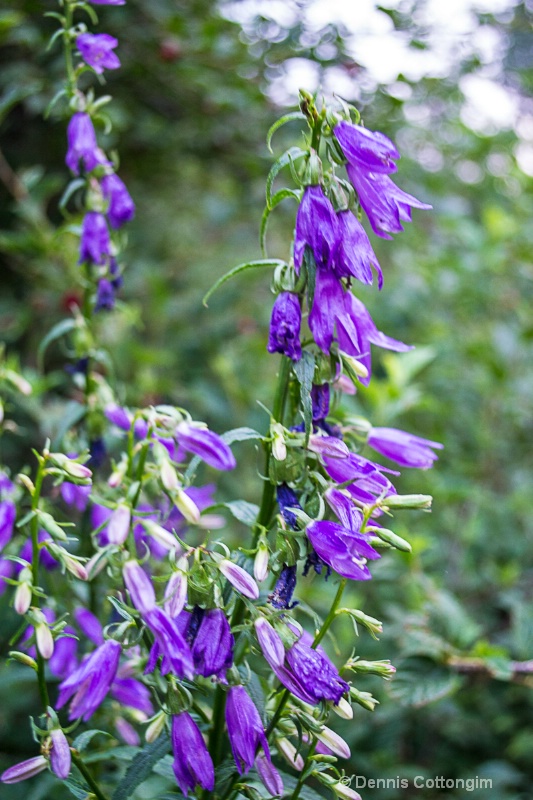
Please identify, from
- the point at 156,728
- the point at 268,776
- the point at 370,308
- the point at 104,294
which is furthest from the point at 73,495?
the point at 370,308

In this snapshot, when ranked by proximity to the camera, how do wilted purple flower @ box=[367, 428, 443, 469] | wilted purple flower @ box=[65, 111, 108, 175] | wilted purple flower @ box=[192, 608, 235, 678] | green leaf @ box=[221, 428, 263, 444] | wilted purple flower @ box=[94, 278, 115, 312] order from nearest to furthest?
1. wilted purple flower @ box=[192, 608, 235, 678]
2. green leaf @ box=[221, 428, 263, 444]
3. wilted purple flower @ box=[367, 428, 443, 469]
4. wilted purple flower @ box=[65, 111, 108, 175]
5. wilted purple flower @ box=[94, 278, 115, 312]

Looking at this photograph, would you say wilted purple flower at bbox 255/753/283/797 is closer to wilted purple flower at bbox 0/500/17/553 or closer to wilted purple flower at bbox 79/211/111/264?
wilted purple flower at bbox 0/500/17/553

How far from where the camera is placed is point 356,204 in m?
0.84

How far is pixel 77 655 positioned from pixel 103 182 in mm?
752

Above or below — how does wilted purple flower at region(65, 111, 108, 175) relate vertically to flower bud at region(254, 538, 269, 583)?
above

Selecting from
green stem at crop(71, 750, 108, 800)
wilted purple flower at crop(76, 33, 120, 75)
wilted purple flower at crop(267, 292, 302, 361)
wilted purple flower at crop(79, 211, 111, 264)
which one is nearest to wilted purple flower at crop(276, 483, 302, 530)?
wilted purple flower at crop(267, 292, 302, 361)

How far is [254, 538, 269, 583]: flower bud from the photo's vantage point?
0.75 metres

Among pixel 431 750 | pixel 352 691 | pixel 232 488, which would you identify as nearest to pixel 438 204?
pixel 232 488

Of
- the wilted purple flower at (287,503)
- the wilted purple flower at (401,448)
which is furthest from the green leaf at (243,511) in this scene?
the wilted purple flower at (401,448)

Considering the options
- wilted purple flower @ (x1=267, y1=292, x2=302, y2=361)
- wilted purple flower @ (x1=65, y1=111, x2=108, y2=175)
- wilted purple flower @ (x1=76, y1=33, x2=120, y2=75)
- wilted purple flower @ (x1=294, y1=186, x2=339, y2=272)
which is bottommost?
wilted purple flower @ (x1=267, y1=292, x2=302, y2=361)

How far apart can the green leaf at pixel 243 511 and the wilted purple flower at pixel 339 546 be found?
0.12m

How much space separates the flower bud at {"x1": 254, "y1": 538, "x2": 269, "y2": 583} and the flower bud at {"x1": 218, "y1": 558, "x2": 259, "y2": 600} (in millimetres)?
12

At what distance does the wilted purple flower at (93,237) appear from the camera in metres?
1.14

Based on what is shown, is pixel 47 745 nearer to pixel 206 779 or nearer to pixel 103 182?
pixel 206 779
